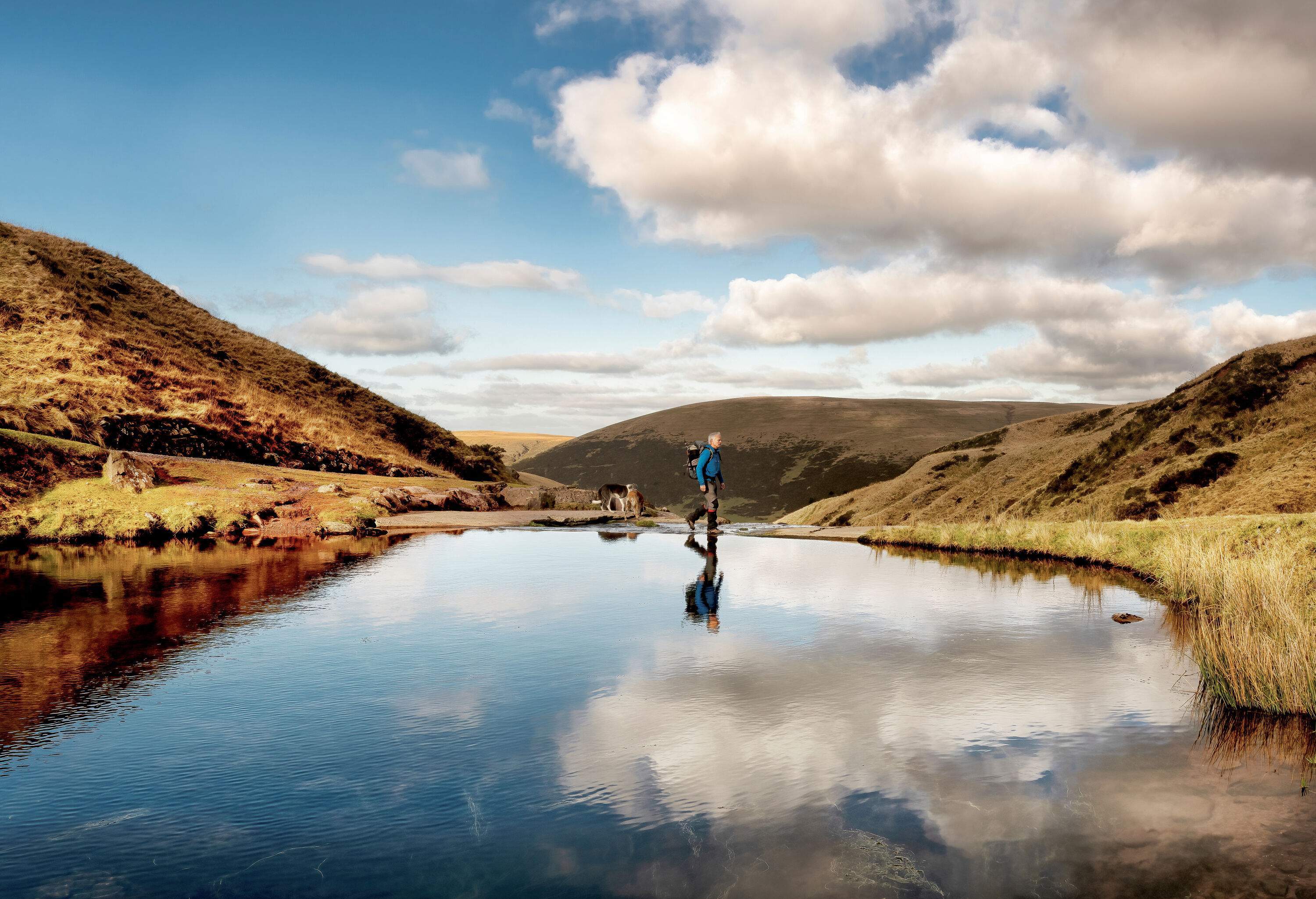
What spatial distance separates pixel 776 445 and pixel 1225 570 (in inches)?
4339

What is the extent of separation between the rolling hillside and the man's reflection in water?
27.4ft

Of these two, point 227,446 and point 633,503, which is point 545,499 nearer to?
point 633,503

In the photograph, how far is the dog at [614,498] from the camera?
32.4 metres

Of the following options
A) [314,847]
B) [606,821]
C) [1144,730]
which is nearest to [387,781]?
[314,847]

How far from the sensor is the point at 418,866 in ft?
14.3

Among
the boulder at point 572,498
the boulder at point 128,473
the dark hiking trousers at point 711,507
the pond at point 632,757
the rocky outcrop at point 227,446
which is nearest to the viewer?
the pond at point 632,757

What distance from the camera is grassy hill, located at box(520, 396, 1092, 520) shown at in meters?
102

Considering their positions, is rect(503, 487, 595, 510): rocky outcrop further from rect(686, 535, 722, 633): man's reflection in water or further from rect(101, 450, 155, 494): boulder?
rect(686, 535, 722, 633): man's reflection in water

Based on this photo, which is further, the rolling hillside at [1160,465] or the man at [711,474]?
the rolling hillside at [1160,465]

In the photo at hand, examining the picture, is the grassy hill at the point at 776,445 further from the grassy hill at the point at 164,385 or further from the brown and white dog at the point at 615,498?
the brown and white dog at the point at 615,498

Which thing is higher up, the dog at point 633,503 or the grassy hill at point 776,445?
the grassy hill at point 776,445

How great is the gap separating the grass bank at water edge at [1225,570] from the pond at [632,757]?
0.39m

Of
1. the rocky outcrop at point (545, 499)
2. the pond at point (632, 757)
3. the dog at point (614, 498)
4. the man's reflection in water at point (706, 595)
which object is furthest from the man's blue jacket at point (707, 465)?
the rocky outcrop at point (545, 499)

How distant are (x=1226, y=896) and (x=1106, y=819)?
83cm
